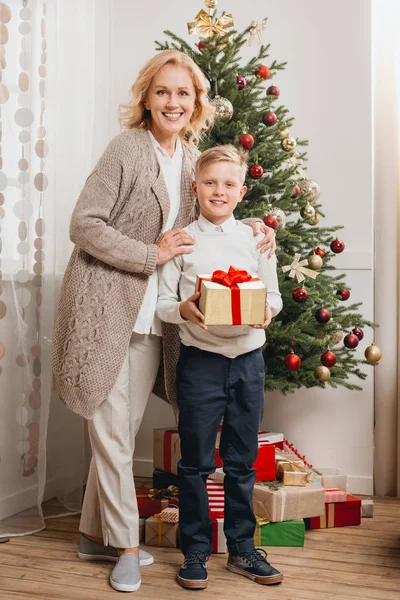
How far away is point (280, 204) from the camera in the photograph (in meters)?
2.65

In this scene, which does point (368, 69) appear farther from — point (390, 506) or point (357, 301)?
point (390, 506)

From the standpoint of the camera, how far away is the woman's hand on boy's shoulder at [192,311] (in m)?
1.92

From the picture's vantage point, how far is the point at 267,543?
2.46 metres

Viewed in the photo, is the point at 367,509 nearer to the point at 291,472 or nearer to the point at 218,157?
the point at 291,472

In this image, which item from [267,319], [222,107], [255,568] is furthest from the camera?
[222,107]

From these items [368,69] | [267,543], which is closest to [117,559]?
[267,543]

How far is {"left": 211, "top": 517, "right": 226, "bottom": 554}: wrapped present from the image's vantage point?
92.7 inches

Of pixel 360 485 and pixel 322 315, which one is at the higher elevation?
pixel 322 315

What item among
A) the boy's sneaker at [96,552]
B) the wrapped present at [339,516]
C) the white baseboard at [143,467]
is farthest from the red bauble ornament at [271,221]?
the white baseboard at [143,467]

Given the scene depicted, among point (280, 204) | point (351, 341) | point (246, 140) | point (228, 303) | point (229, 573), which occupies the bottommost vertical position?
point (229, 573)

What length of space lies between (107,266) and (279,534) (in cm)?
109

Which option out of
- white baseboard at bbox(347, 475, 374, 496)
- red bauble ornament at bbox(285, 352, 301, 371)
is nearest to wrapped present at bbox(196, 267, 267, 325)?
red bauble ornament at bbox(285, 352, 301, 371)

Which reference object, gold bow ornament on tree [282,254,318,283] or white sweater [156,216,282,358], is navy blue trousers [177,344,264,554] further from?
gold bow ornament on tree [282,254,318,283]

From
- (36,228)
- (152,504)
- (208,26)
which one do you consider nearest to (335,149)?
(208,26)
